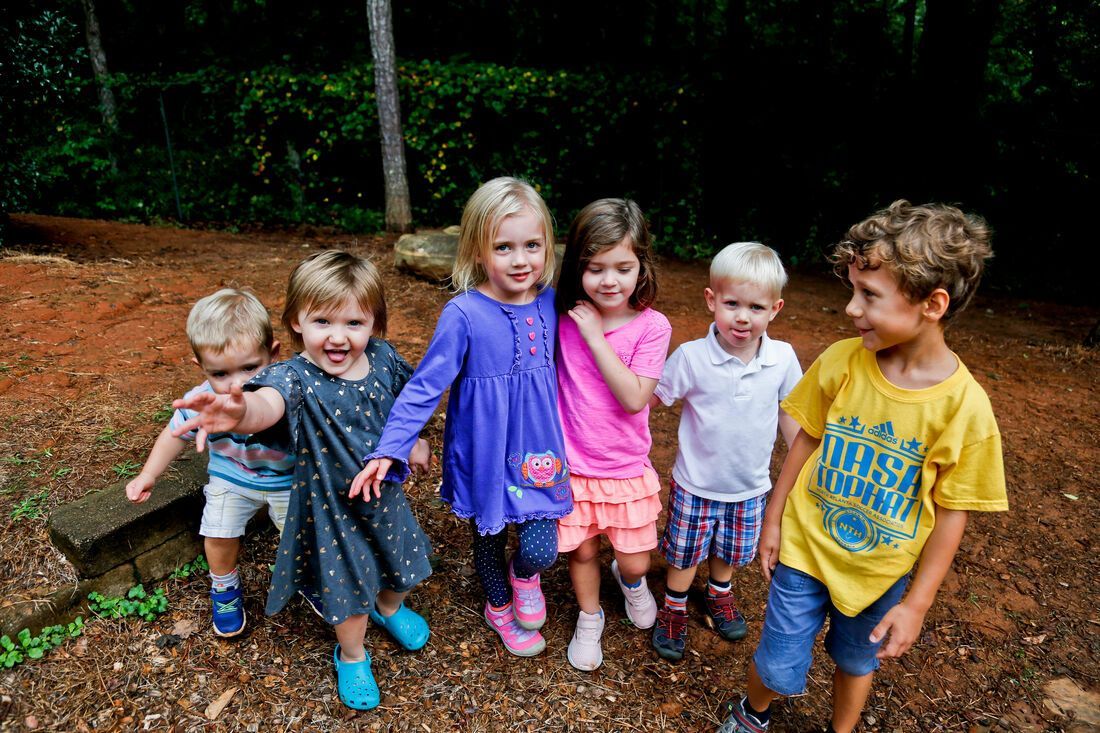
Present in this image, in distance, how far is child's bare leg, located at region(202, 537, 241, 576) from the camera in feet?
8.27

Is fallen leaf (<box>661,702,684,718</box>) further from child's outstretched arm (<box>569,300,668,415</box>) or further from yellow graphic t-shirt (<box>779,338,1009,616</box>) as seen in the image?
child's outstretched arm (<box>569,300,668,415</box>)

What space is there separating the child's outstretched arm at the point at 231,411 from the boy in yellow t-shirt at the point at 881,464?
162cm

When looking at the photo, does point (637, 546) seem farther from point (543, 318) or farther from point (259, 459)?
point (259, 459)

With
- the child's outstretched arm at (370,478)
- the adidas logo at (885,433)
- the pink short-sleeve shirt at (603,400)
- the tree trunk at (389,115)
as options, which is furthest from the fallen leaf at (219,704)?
the tree trunk at (389,115)

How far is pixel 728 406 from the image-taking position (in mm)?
2568

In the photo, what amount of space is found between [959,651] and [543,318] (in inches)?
88.6

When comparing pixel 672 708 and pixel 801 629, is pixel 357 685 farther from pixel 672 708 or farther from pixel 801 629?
pixel 801 629

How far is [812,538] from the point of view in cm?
208

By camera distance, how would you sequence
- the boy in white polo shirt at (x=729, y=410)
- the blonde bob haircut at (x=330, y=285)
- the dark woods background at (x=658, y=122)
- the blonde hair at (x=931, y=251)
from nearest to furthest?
the blonde hair at (x=931, y=251)
the blonde bob haircut at (x=330, y=285)
the boy in white polo shirt at (x=729, y=410)
the dark woods background at (x=658, y=122)

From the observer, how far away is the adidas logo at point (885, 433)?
6.27ft

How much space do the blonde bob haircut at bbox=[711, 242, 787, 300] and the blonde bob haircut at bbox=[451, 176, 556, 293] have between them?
2.02 ft

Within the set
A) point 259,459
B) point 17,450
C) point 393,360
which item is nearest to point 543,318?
point 393,360

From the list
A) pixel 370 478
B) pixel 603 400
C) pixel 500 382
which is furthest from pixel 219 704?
pixel 603 400

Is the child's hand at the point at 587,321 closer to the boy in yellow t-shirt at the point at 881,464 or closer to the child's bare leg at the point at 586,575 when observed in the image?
the boy in yellow t-shirt at the point at 881,464
